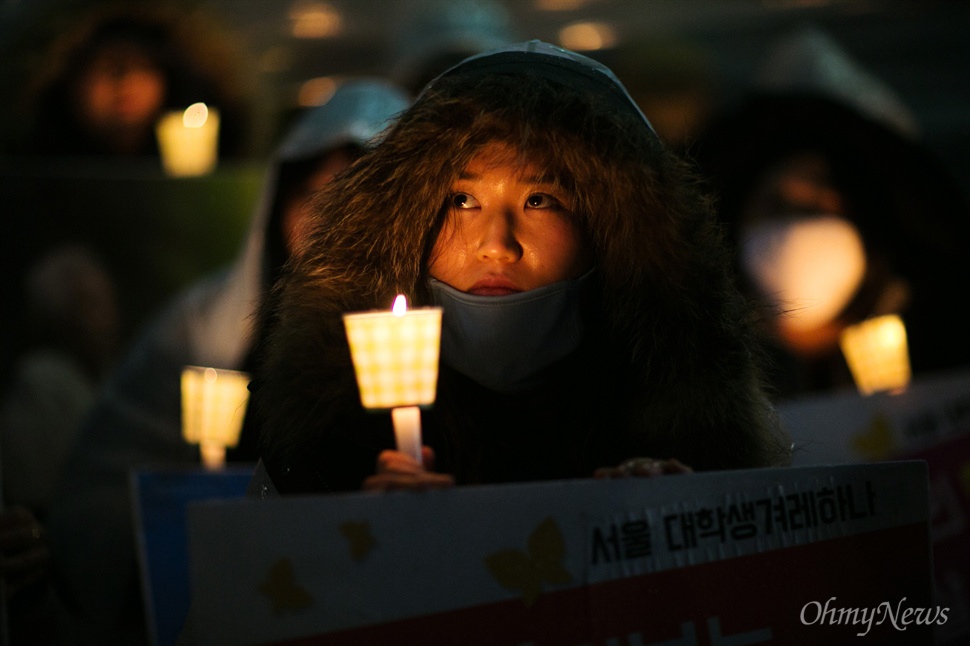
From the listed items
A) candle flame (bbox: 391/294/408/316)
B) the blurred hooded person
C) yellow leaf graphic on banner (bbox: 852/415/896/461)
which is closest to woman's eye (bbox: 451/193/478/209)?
candle flame (bbox: 391/294/408/316)

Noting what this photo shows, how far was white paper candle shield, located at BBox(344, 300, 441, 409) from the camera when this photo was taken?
1.89m

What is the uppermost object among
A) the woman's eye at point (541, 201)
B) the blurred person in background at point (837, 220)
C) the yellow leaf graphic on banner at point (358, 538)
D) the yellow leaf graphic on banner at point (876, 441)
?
the blurred person in background at point (837, 220)

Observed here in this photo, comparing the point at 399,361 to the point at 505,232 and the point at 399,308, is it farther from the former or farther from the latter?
the point at 505,232

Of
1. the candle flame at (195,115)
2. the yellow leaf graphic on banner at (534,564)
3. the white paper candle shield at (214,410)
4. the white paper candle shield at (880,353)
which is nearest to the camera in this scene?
the yellow leaf graphic on banner at (534,564)

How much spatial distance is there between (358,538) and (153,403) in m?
2.77

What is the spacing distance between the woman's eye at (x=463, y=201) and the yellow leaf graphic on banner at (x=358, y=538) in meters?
0.89

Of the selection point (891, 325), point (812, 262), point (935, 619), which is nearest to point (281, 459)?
point (935, 619)

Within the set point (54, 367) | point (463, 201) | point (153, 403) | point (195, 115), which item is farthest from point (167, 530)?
point (195, 115)

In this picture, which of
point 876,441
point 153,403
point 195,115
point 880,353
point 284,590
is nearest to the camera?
point 284,590

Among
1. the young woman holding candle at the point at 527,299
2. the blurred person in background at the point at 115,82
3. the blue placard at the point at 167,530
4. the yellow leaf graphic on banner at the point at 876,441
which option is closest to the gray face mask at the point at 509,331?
the young woman holding candle at the point at 527,299

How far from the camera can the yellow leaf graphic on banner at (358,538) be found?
6.26 ft

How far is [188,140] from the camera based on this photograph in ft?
18.0

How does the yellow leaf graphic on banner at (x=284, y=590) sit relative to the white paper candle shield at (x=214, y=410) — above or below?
below

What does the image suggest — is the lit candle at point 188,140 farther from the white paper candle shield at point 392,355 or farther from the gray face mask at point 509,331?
the white paper candle shield at point 392,355
